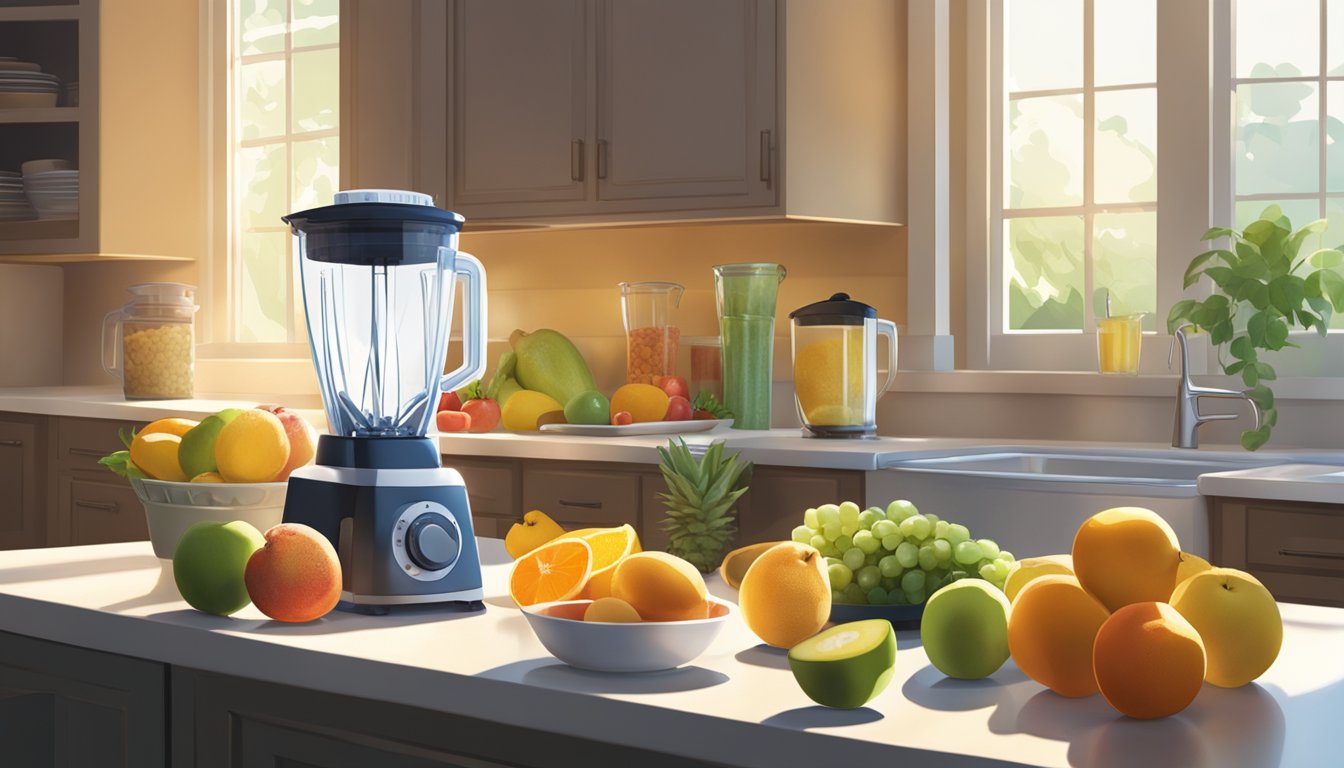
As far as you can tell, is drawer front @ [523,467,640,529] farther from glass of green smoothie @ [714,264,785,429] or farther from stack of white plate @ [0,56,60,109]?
stack of white plate @ [0,56,60,109]

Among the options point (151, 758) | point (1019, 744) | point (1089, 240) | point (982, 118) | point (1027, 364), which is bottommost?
point (151, 758)

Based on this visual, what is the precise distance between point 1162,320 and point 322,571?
2.55 meters

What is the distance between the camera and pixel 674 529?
2.22 metres

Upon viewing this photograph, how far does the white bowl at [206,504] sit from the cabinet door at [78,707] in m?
0.19

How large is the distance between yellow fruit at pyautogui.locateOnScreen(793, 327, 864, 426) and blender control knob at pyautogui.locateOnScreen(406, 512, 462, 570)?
1.97m

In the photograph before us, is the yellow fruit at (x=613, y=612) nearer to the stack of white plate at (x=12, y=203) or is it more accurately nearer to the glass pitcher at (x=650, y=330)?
the glass pitcher at (x=650, y=330)

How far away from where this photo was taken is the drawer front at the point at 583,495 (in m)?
2.98

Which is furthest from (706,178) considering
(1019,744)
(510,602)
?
(1019,744)

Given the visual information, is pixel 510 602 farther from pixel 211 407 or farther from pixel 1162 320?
pixel 211 407

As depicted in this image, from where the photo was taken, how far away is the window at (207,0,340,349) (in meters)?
4.63

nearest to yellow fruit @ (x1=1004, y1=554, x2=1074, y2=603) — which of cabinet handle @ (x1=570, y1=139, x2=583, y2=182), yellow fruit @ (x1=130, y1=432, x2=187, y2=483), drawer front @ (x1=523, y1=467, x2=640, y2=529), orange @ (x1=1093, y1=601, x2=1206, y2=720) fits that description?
orange @ (x1=1093, y1=601, x2=1206, y2=720)

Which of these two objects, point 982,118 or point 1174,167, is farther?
point 982,118

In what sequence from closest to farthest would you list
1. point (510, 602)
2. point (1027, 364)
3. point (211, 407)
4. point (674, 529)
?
1. point (510, 602)
2. point (674, 529)
3. point (1027, 364)
4. point (211, 407)

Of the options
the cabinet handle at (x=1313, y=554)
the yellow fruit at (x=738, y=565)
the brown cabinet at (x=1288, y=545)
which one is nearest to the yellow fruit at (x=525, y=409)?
the brown cabinet at (x=1288, y=545)
